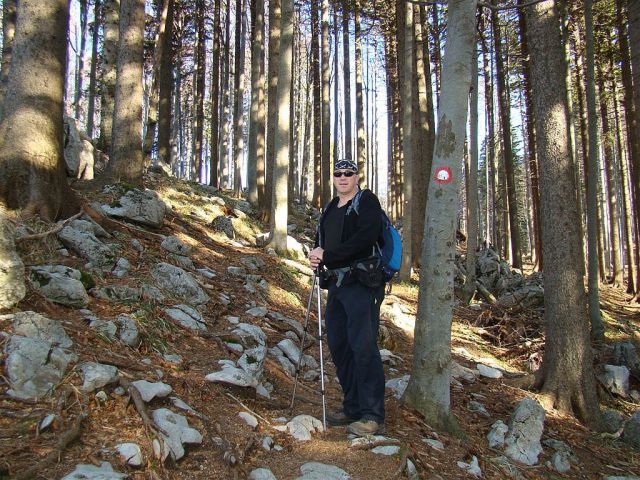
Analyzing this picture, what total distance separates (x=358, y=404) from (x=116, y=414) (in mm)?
2017

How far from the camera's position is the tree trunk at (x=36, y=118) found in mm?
4961

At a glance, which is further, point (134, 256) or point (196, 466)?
point (134, 256)

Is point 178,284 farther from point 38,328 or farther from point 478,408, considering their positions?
point 478,408

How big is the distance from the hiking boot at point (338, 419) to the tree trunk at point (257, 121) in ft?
39.1

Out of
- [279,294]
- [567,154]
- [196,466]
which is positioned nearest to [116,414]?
[196,466]

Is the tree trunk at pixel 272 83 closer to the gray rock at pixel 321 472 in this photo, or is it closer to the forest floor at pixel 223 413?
the forest floor at pixel 223 413

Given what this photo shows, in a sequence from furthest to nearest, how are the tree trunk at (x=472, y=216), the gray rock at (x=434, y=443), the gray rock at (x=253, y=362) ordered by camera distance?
1. the tree trunk at (x=472, y=216)
2. the gray rock at (x=253, y=362)
3. the gray rock at (x=434, y=443)

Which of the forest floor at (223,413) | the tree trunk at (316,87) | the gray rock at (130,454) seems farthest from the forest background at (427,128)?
the gray rock at (130,454)

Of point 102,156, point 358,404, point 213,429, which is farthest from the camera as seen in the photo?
point 102,156

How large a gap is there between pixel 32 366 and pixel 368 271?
8.28 feet

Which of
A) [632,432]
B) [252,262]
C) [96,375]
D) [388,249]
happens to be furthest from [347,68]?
[96,375]

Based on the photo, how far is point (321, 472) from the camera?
120 inches

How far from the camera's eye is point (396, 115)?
76.9 ft

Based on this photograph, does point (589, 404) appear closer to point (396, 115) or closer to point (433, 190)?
point (433, 190)
